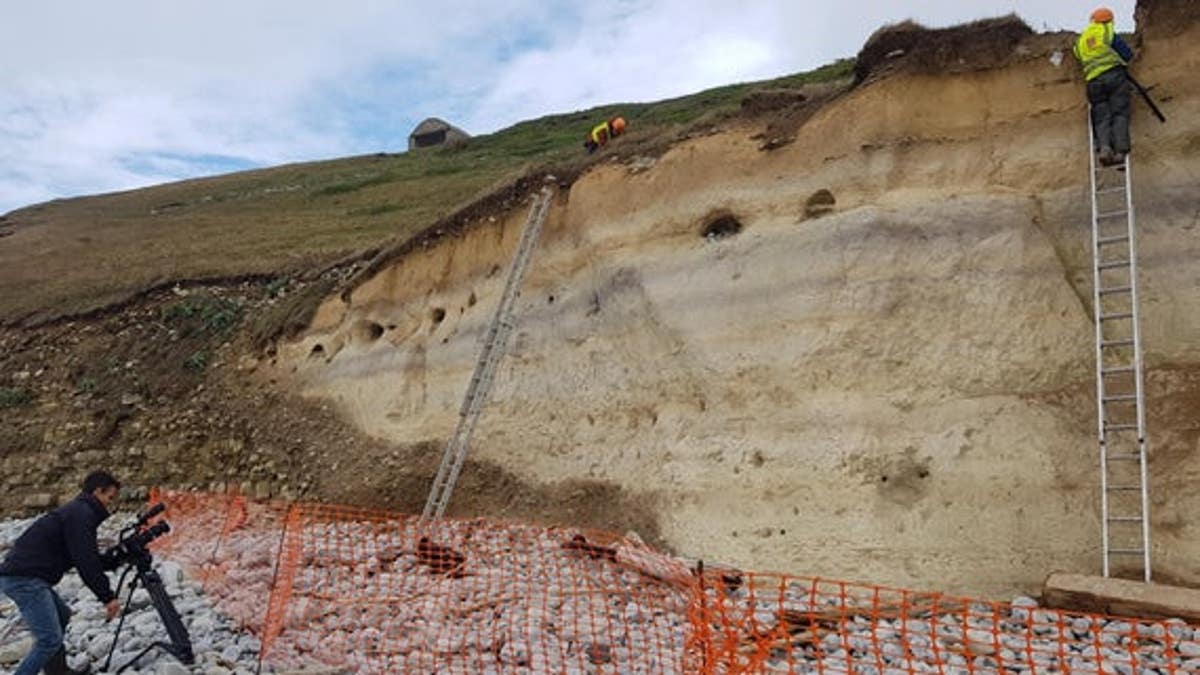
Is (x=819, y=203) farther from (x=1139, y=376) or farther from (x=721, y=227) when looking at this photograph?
(x=1139, y=376)

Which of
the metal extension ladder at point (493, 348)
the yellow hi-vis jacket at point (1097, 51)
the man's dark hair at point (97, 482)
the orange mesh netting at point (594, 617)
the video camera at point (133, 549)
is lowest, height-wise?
the orange mesh netting at point (594, 617)

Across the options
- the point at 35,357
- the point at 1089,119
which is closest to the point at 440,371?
the point at 1089,119

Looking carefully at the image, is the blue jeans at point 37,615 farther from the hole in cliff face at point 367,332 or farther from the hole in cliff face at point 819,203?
the hole in cliff face at point 367,332

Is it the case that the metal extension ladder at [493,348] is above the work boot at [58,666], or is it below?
above

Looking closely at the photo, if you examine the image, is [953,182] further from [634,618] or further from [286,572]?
[286,572]

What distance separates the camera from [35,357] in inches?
828

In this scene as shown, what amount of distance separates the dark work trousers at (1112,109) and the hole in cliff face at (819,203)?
8.42 ft

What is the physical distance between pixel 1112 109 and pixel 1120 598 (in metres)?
4.45

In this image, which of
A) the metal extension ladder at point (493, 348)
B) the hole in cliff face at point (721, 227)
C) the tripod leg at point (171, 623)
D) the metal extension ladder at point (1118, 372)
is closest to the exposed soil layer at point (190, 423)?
the metal extension ladder at point (493, 348)

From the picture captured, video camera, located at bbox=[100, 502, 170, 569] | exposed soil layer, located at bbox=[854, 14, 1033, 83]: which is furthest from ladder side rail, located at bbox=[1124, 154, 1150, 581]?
video camera, located at bbox=[100, 502, 170, 569]

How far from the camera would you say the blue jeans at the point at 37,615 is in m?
6.80

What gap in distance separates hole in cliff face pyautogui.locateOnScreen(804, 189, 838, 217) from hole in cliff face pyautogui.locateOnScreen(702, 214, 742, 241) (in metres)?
0.90

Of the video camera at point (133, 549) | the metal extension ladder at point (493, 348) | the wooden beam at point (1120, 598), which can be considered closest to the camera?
the wooden beam at point (1120, 598)

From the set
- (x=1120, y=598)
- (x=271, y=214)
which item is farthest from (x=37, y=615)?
(x=271, y=214)
